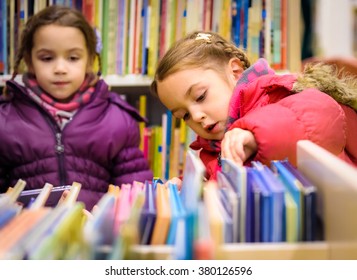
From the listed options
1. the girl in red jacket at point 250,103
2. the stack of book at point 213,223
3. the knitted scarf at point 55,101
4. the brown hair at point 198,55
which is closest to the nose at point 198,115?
the girl in red jacket at point 250,103

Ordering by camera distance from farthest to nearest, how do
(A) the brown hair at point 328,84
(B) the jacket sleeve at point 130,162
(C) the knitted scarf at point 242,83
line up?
(B) the jacket sleeve at point 130,162 → (C) the knitted scarf at point 242,83 → (A) the brown hair at point 328,84

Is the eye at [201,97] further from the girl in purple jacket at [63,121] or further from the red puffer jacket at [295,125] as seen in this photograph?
the girl in purple jacket at [63,121]

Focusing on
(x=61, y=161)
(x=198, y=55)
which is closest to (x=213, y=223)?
(x=198, y=55)

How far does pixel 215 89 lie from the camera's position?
1.00m

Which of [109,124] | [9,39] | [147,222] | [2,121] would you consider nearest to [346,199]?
[147,222]

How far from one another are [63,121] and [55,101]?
89 millimetres

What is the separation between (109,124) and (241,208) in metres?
1.03

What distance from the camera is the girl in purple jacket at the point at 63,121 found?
1.35m

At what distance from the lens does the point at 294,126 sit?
635 millimetres

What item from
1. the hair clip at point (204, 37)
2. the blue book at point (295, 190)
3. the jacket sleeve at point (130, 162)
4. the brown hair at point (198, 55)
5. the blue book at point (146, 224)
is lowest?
the jacket sleeve at point (130, 162)

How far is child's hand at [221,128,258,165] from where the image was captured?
0.64 m

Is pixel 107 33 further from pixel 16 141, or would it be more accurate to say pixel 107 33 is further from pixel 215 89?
pixel 215 89

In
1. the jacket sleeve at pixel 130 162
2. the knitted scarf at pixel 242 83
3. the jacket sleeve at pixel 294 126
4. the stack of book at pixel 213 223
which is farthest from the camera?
the jacket sleeve at pixel 130 162

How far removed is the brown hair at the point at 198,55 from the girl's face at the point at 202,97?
2 cm
